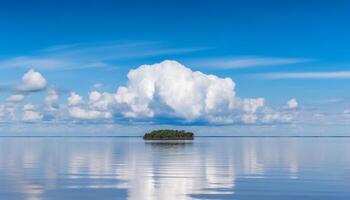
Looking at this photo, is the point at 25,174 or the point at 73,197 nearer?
the point at 73,197

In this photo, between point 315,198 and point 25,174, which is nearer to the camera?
point 315,198

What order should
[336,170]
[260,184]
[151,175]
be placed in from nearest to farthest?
1. [260,184]
2. [151,175]
3. [336,170]

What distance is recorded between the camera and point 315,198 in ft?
132

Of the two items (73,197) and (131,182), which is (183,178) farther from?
(73,197)

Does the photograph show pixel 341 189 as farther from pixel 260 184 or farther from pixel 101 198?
pixel 101 198

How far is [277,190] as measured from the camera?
4444cm

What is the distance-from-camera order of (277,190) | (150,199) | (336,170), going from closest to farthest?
(150,199) → (277,190) → (336,170)

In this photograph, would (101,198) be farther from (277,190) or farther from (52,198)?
(277,190)

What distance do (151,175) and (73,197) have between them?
20185mm

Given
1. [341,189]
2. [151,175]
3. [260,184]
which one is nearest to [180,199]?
[260,184]

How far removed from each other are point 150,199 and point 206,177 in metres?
18.5

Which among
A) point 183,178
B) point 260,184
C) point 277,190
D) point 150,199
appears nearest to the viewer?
point 150,199

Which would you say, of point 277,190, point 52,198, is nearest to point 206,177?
point 277,190

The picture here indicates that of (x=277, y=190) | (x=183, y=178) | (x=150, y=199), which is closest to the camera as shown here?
(x=150, y=199)
